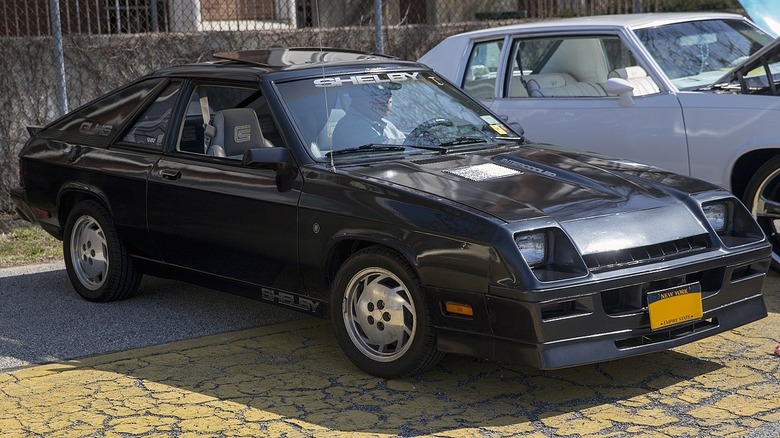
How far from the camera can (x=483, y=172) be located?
5457mm

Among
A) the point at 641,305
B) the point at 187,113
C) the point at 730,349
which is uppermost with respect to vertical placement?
the point at 187,113

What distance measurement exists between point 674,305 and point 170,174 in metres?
2.82

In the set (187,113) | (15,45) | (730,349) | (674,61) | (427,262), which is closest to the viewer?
(427,262)

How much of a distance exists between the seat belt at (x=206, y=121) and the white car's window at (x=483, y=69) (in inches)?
104

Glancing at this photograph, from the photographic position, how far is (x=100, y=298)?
269 inches

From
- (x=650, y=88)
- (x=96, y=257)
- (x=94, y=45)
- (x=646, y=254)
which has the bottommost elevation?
(x=96, y=257)

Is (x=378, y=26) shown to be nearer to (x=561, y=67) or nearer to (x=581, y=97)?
(x=561, y=67)

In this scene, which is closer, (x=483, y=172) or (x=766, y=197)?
(x=483, y=172)

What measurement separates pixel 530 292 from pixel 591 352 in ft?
1.33

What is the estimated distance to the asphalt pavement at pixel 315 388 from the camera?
15.4 feet

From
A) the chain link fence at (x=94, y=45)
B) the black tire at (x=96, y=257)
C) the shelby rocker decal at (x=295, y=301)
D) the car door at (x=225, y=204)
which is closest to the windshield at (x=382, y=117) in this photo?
the car door at (x=225, y=204)

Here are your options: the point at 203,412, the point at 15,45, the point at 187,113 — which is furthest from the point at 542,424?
the point at 15,45

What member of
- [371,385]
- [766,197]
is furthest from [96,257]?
[766,197]

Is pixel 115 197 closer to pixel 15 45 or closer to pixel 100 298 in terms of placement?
pixel 100 298
